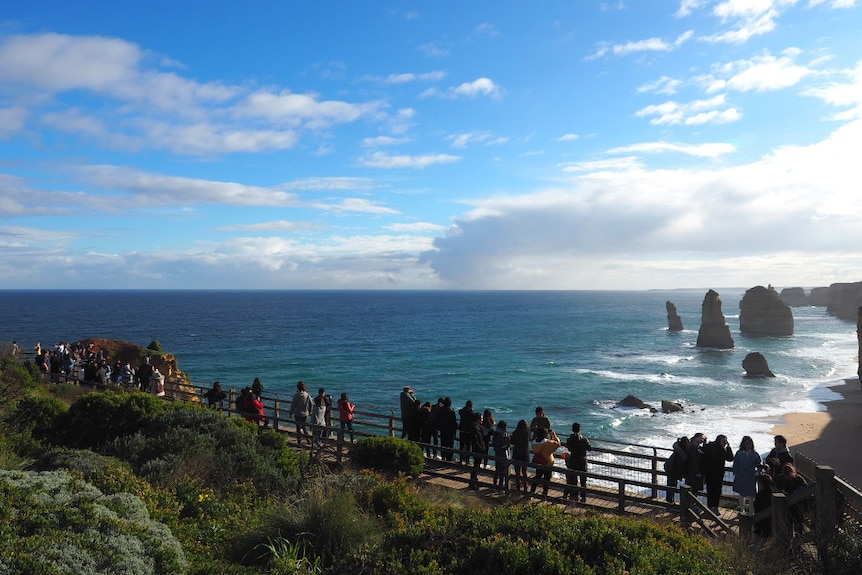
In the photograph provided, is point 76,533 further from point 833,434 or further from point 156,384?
point 833,434

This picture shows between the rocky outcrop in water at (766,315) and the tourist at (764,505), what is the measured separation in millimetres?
97897

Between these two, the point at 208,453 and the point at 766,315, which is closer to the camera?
the point at 208,453

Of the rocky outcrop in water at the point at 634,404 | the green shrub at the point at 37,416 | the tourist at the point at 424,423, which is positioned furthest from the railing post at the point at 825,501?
the rocky outcrop in water at the point at 634,404

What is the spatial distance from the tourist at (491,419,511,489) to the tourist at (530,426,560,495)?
561 millimetres

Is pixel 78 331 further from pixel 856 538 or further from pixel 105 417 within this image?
pixel 856 538

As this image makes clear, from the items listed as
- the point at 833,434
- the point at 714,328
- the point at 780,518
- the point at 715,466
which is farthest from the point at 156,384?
the point at 714,328

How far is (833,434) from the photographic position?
103 feet

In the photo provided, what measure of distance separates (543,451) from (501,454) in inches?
34.7

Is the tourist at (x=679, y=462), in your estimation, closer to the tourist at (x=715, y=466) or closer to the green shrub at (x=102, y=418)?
the tourist at (x=715, y=466)

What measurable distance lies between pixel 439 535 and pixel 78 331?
324 feet

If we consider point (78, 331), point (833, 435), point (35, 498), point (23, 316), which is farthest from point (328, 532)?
point (23, 316)

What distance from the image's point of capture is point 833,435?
31.2 meters

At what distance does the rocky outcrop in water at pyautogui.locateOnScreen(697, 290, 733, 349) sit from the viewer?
7575 centimetres

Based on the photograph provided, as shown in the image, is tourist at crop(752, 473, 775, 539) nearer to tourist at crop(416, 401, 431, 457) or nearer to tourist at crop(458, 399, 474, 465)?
tourist at crop(458, 399, 474, 465)
